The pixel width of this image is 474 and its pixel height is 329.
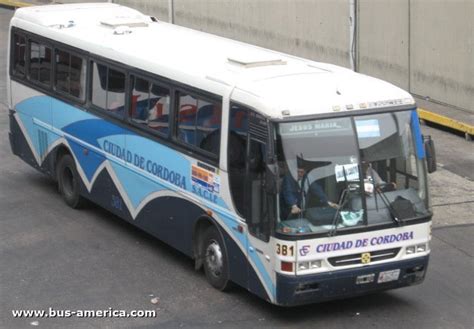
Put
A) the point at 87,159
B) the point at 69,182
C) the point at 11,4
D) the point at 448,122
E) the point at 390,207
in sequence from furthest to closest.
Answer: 1. the point at 11,4
2. the point at 448,122
3. the point at 69,182
4. the point at 87,159
5. the point at 390,207

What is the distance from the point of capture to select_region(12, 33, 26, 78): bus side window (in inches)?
672

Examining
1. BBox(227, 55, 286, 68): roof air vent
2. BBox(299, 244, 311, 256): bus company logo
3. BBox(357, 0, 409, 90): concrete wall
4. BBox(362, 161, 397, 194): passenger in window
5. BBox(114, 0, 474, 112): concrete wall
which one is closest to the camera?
BBox(299, 244, 311, 256): bus company logo

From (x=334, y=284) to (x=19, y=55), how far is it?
8.17 meters

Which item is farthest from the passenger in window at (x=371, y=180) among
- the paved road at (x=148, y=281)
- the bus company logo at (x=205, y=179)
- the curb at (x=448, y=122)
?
the curb at (x=448, y=122)

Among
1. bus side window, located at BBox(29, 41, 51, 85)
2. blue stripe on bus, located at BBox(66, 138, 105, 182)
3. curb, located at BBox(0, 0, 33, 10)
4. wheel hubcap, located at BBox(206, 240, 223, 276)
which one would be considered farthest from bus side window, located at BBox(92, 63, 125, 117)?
curb, located at BBox(0, 0, 33, 10)

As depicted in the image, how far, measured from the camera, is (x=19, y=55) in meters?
17.2

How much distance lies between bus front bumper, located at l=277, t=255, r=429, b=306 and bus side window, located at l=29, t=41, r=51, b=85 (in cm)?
684

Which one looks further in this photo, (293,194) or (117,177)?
(117,177)

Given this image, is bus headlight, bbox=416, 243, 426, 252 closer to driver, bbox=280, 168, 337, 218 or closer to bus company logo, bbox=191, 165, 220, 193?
driver, bbox=280, 168, 337, 218

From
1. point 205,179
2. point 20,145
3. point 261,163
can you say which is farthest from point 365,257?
point 20,145

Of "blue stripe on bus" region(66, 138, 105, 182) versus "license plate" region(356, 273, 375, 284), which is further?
"blue stripe on bus" region(66, 138, 105, 182)

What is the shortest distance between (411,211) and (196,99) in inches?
117

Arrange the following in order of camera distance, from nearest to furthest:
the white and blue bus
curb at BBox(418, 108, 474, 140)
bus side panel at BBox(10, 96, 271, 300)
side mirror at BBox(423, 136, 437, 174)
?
the white and blue bus → side mirror at BBox(423, 136, 437, 174) → bus side panel at BBox(10, 96, 271, 300) → curb at BBox(418, 108, 474, 140)

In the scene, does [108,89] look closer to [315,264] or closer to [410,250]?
[315,264]
